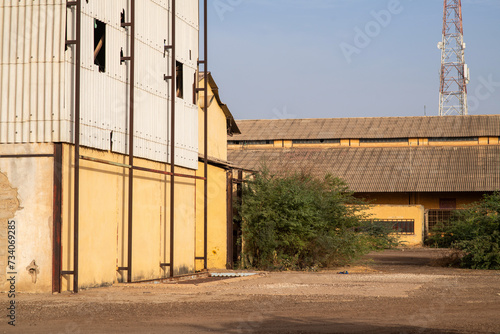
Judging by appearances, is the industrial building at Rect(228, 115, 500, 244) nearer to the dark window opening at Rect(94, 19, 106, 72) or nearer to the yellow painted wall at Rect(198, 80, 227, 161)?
the yellow painted wall at Rect(198, 80, 227, 161)

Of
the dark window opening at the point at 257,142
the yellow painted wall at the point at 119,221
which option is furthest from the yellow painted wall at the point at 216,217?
the dark window opening at the point at 257,142

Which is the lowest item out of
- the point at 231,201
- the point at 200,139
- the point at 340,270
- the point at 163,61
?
the point at 340,270

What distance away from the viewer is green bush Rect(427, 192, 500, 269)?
2202 cm

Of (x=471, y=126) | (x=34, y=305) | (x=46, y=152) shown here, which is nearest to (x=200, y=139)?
(x=46, y=152)

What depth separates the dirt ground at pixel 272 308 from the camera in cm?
930

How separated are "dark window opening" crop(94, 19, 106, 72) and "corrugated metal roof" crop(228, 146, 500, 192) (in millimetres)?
26087

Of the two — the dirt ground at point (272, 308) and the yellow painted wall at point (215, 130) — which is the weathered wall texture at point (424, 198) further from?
the dirt ground at point (272, 308)

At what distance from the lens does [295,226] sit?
71.8 feet

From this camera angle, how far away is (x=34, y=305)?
37.6ft

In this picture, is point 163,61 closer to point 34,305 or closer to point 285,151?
point 34,305

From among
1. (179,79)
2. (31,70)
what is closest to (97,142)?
(31,70)

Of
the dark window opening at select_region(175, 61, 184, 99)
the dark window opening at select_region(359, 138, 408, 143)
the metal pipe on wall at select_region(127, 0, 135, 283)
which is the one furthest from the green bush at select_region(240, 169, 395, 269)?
the dark window opening at select_region(359, 138, 408, 143)

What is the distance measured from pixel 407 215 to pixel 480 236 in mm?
18542

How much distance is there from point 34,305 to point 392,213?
105ft
